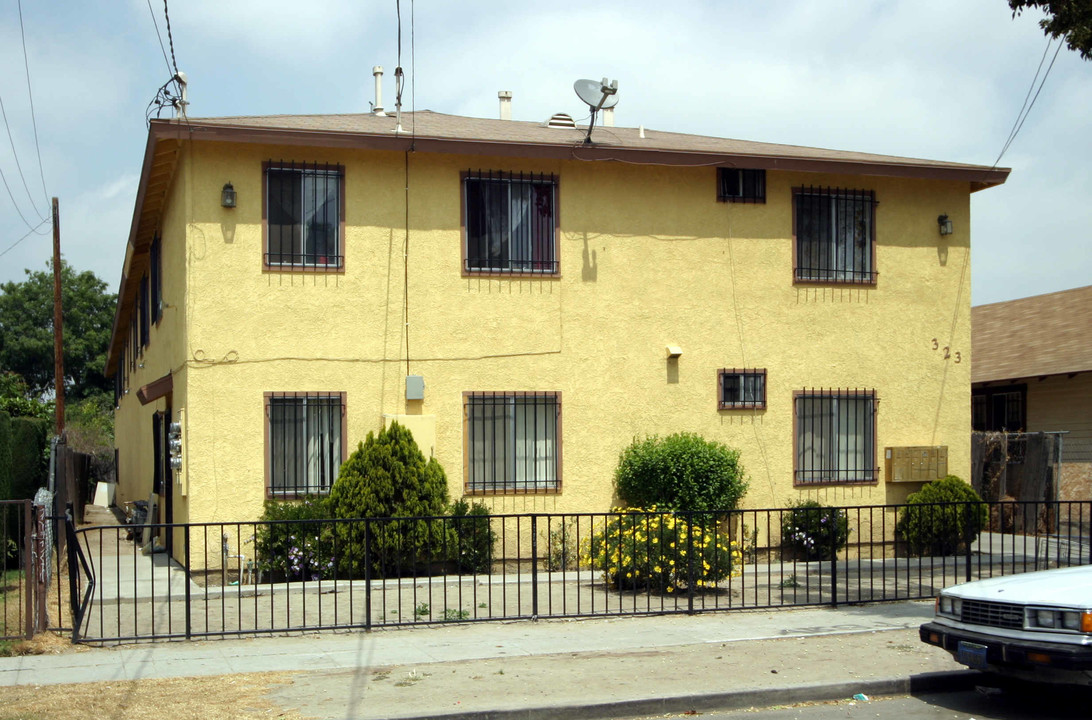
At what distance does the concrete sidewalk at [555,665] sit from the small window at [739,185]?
745 centimetres

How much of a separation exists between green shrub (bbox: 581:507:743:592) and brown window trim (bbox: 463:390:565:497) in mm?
2924

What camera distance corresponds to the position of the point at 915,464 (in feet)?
56.8

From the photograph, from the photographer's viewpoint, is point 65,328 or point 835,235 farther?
point 65,328

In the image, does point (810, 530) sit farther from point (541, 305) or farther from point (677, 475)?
point (541, 305)

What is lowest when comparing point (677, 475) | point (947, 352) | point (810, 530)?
point (810, 530)

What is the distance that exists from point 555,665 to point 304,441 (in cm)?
682

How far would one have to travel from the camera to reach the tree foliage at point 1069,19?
12992 millimetres

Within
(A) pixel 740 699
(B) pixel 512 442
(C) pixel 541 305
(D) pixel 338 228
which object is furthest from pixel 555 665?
(D) pixel 338 228

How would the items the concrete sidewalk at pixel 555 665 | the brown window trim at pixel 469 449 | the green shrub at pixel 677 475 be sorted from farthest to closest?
the green shrub at pixel 677 475 < the brown window trim at pixel 469 449 < the concrete sidewalk at pixel 555 665

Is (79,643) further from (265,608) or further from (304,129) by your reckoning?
(304,129)

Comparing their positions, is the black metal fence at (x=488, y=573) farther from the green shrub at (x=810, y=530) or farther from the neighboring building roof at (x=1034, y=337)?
the neighboring building roof at (x=1034, y=337)

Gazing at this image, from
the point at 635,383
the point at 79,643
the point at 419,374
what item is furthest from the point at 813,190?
the point at 79,643

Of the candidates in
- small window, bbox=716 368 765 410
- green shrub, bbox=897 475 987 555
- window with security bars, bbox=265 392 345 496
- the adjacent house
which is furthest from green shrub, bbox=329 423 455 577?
the adjacent house

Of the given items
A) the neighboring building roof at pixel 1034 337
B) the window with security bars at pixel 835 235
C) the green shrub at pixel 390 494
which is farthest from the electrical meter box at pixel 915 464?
the green shrub at pixel 390 494
